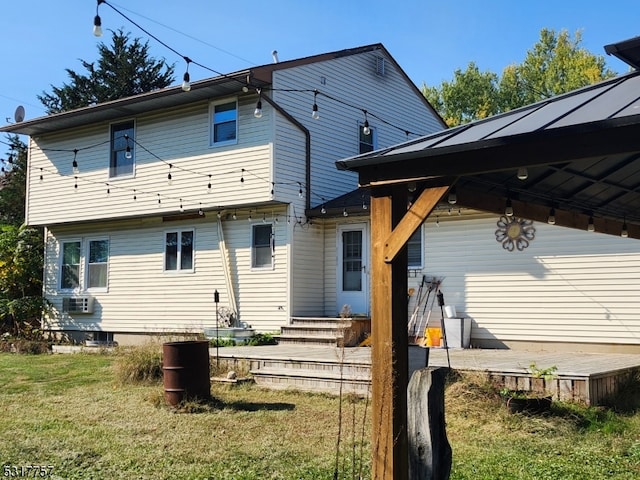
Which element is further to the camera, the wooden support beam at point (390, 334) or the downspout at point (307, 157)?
the downspout at point (307, 157)

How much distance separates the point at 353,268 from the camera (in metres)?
14.5

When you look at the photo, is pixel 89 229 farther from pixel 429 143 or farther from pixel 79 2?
pixel 429 143

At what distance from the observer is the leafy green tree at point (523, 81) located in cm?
3229

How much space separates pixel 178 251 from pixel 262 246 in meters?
2.53

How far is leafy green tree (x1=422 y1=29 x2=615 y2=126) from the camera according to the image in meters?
32.3

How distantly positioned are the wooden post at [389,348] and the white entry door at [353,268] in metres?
9.70

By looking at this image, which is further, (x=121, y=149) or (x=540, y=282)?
(x=121, y=149)

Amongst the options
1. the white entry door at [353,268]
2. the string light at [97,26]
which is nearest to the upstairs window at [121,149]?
the white entry door at [353,268]

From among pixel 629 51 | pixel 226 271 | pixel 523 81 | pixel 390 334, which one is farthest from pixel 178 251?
pixel 523 81

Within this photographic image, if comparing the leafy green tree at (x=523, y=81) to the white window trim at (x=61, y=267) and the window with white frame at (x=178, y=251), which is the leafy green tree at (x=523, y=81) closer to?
the window with white frame at (x=178, y=251)

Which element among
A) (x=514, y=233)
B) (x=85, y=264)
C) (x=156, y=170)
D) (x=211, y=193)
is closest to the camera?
(x=514, y=233)

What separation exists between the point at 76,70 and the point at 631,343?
24.7 metres

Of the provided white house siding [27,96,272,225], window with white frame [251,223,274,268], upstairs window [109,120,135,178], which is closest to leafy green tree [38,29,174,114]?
white house siding [27,96,272,225]

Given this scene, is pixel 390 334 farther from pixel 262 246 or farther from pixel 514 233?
pixel 262 246
